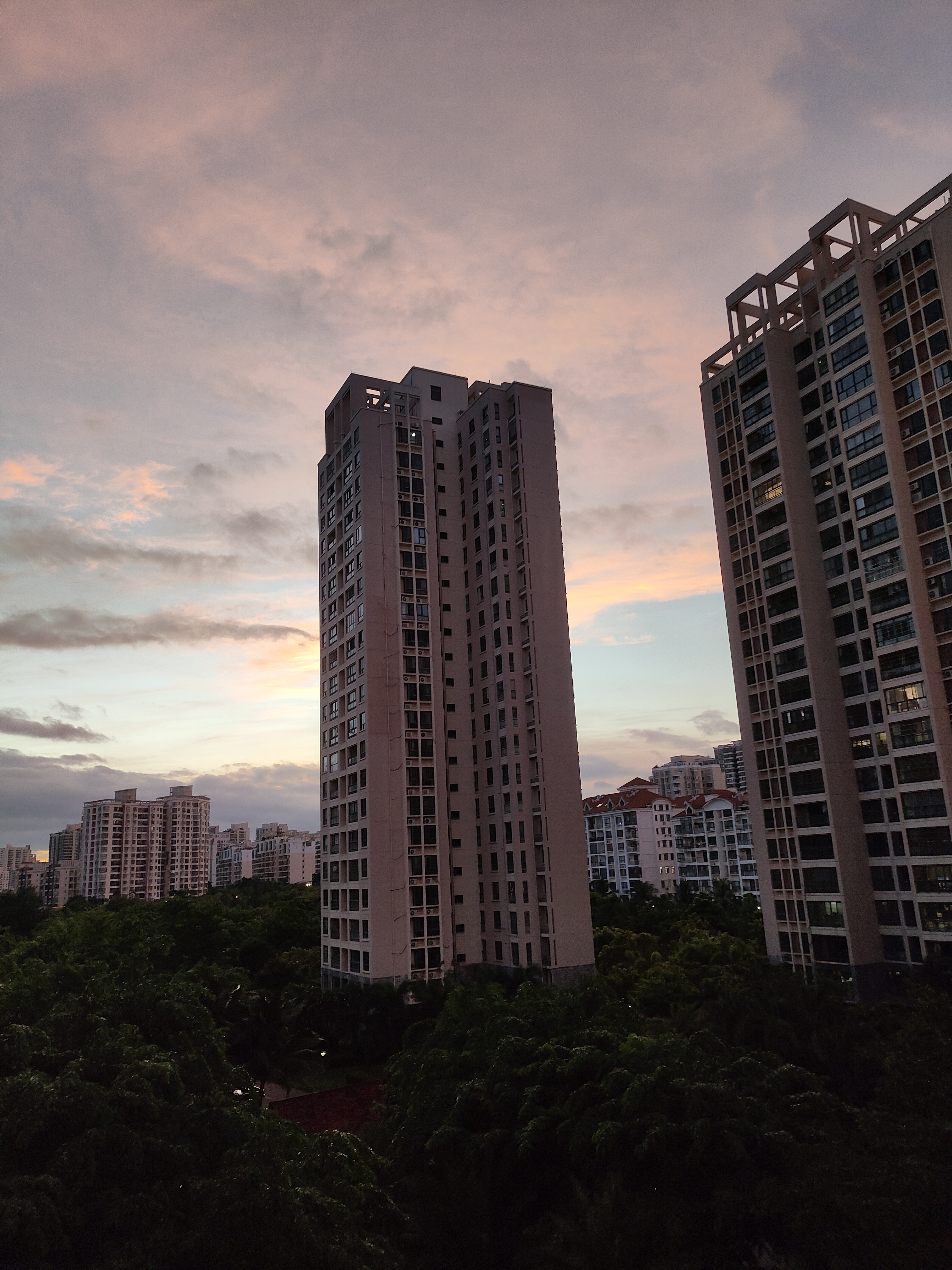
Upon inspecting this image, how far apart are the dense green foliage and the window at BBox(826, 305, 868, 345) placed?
37.7 meters

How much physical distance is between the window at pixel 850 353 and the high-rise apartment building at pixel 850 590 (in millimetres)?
102

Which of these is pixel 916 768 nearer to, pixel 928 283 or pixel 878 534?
pixel 878 534

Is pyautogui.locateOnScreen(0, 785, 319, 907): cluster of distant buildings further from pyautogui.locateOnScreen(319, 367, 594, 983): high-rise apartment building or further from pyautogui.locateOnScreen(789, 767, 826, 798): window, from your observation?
pyautogui.locateOnScreen(789, 767, 826, 798): window

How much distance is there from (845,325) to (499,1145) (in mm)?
48228

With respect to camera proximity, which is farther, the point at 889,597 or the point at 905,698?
the point at 889,597

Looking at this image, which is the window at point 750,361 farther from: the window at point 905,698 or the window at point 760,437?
the window at point 905,698

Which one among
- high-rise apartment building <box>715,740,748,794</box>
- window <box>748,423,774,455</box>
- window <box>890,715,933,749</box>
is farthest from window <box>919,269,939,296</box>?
high-rise apartment building <box>715,740,748,794</box>

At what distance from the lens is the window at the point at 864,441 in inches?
1866

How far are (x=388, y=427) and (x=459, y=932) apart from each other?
115 feet

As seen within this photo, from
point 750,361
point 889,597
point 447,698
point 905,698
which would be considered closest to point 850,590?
point 889,597

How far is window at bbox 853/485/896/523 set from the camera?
46.5 meters

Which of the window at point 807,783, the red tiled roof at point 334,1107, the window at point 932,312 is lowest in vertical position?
the red tiled roof at point 334,1107

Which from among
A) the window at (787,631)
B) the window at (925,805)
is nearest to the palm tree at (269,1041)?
the window at (925,805)

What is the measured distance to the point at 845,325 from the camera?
4997 cm
